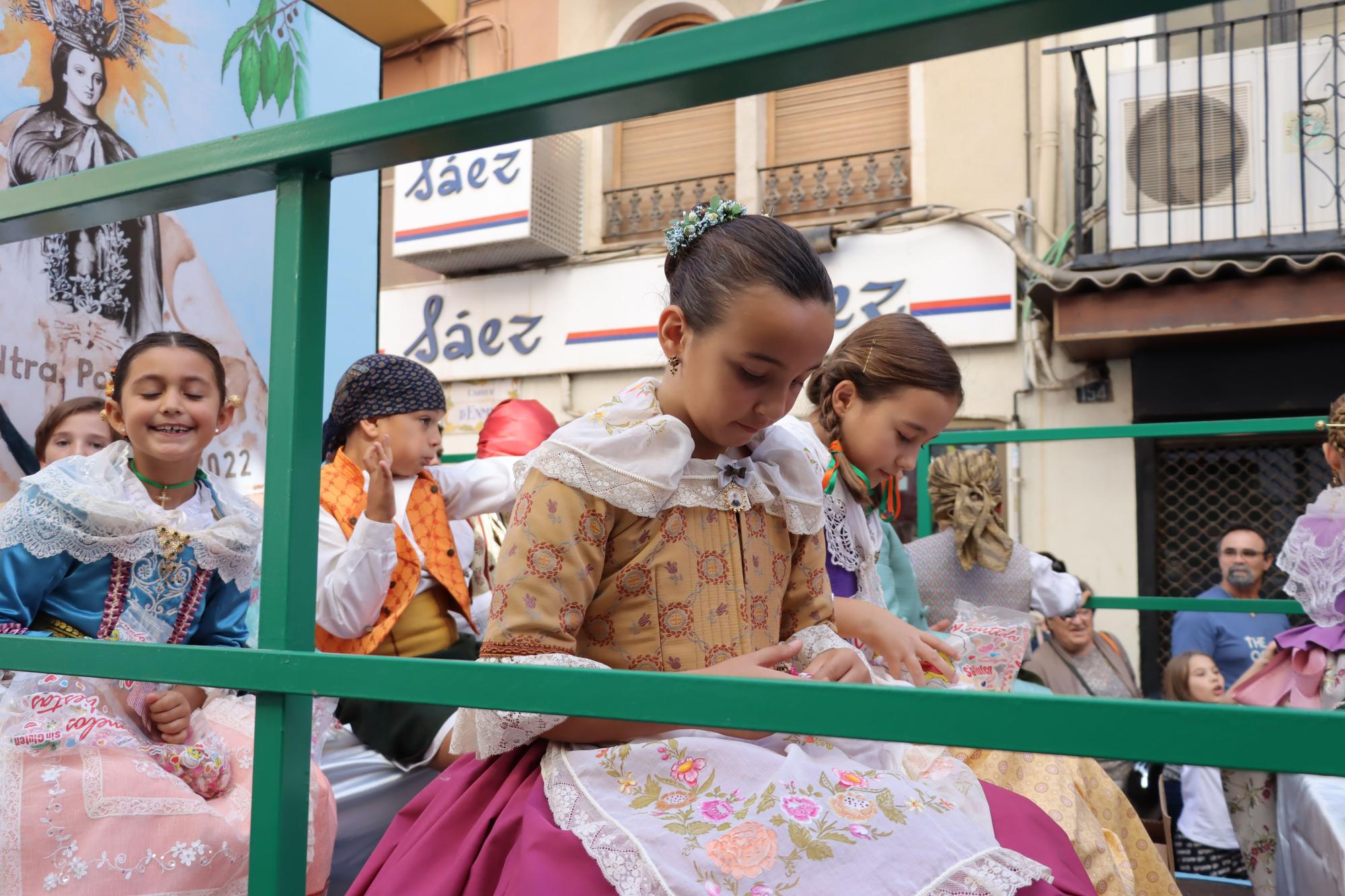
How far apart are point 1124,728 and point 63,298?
2.96 m

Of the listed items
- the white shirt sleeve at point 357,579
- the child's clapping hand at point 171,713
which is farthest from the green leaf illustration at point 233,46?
the child's clapping hand at point 171,713

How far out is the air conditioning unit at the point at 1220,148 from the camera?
6328 millimetres

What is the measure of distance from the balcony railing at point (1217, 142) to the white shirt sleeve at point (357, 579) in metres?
5.49

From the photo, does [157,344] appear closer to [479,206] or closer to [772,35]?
[772,35]

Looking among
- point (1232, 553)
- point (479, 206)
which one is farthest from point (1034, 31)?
point (479, 206)

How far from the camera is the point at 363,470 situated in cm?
282

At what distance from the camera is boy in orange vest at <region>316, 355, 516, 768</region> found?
8.12 ft

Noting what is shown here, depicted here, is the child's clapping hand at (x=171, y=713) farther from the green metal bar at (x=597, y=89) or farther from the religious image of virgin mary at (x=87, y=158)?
the religious image of virgin mary at (x=87, y=158)

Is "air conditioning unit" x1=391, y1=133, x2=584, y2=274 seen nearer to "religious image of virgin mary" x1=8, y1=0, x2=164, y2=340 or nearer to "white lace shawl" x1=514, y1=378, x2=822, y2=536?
"religious image of virgin mary" x1=8, y1=0, x2=164, y2=340

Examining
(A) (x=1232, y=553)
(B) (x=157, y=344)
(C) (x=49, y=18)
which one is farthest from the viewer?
(A) (x=1232, y=553)

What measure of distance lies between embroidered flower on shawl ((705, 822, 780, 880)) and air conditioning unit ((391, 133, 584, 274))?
7724 millimetres

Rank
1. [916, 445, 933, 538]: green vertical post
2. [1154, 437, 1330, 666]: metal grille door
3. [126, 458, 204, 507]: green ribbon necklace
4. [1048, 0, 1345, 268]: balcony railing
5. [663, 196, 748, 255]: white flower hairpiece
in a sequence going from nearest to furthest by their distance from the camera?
[663, 196, 748, 255]: white flower hairpiece → [126, 458, 204, 507]: green ribbon necklace → [916, 445, 933, 538]: green vertical post → [1048, 0, 1345, 268]: balcony railing → [1154, 437, 1330, 666]: metal grille door

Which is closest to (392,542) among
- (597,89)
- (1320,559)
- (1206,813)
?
(597,89)

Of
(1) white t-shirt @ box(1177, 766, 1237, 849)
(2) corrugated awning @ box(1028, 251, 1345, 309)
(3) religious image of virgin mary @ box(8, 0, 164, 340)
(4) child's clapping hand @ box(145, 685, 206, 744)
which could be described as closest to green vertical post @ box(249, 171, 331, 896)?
(4) child's clapping hand @ box(145, 685, 206, 744)
